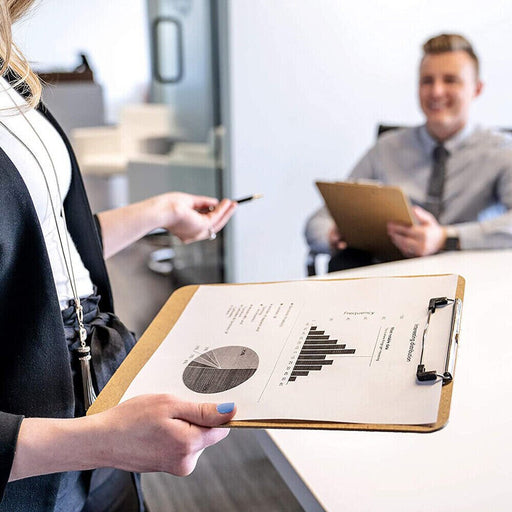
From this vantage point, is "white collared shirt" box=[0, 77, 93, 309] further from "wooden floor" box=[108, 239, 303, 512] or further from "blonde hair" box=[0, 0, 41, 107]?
"wooden floor" box=[108, 239, 303, 512]

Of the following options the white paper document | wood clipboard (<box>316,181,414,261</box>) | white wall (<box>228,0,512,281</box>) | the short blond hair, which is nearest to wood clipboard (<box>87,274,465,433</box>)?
the white paper document

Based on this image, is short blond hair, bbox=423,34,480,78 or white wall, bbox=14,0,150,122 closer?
short blond hair, bbox=423,34,480,78

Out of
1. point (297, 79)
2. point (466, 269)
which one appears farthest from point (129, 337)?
point (297, 79)

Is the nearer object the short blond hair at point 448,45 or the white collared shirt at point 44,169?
the white collared shirt at point 44,169

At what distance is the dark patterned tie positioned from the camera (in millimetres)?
2330

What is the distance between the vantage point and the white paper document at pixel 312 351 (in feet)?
2.15

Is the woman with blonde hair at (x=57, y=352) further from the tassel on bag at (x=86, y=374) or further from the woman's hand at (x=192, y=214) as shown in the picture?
the woman's hand at (x=192, y=214)

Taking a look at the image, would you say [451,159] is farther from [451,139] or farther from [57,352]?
[57,352]

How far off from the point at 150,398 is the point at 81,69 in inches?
109

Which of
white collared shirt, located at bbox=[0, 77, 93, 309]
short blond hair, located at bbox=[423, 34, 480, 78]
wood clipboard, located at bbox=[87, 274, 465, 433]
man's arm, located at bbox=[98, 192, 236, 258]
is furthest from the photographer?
short blond hair, located at bbox=[423, 34, 480, 78]

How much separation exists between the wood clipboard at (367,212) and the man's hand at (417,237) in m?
0.02

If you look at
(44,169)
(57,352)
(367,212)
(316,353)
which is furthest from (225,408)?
(367,212)

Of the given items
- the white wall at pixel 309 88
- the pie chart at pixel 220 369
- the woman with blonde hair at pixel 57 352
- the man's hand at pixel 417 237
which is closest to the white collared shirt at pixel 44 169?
the woman with blonde hair at pixel 57 352

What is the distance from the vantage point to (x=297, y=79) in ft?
10.1
